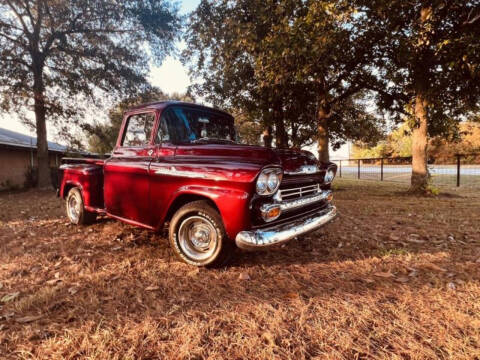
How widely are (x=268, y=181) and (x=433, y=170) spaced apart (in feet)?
41.4

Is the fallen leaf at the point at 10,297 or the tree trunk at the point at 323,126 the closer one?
the fallen leaf at the point at 10,297

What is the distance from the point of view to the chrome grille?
2.90m

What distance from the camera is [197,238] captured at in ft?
9.98

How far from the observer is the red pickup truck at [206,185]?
102 inches

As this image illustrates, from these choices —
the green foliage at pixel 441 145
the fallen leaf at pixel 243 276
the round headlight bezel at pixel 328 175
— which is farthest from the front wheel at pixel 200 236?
the green foliage at pixel 441 145

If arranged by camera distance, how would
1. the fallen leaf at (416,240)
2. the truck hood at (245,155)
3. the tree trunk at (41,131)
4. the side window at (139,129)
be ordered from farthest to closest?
1. the tree trunk at (41,131)
2. the fallen leaf at (416,240)
3. the side window at (139,129)
4. the truck hood at (245,155)

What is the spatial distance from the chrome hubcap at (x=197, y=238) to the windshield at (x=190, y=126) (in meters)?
1.10

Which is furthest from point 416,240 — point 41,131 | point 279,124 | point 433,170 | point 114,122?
point 41,131

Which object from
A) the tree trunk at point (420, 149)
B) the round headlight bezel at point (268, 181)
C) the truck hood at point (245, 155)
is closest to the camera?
the round headlight bezel at point (268, 181)

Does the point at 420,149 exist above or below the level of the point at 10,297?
above

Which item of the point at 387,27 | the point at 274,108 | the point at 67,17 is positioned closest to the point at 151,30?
the point at 67,17

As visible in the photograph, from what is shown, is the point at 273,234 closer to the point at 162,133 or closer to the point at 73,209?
the point at 162,133

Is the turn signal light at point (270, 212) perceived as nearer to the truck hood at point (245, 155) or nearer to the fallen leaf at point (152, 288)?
the truck hood at point (245, 155)

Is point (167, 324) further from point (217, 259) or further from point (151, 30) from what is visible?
point (151, 30)
